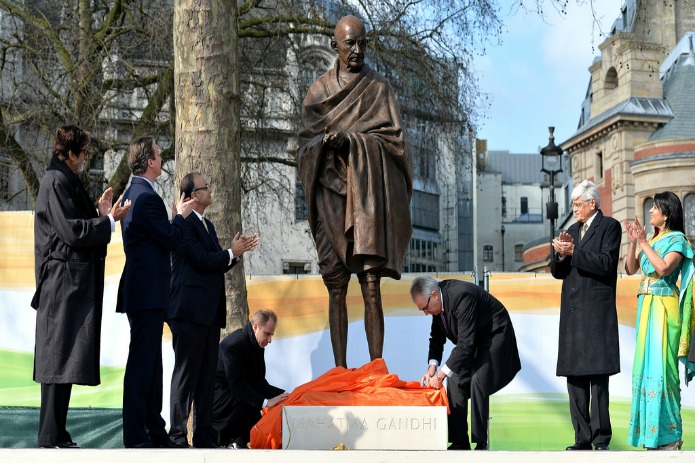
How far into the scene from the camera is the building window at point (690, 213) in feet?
176

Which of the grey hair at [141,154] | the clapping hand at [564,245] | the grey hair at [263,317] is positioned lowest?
the grey hair at [263,317]

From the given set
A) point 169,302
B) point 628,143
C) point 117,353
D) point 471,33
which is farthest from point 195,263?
point 628,143

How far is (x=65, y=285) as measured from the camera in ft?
23.8

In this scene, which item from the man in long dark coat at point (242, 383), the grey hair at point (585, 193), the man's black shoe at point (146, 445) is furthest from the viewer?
the man in long dark coat at point (242, 383)

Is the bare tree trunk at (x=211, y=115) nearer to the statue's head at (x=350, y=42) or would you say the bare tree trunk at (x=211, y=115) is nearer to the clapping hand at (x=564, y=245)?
the statue's head at (x=350, y=42)

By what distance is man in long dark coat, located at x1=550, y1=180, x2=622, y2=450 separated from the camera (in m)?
8.37

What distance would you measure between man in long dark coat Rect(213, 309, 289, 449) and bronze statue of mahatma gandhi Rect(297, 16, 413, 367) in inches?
56.1

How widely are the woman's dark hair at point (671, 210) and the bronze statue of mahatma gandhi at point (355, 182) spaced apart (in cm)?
191

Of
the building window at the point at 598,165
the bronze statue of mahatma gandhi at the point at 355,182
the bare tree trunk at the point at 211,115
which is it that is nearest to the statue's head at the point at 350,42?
the bronze statue of mahatma gandhi at the point at 355,182

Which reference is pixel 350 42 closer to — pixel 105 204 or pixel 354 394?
pixel 105 204

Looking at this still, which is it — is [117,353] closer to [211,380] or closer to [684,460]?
[211,380]

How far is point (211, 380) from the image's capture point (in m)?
8.20

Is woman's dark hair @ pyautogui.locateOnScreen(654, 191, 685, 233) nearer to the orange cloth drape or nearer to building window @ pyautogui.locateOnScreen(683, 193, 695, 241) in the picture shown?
the orange cloth drape

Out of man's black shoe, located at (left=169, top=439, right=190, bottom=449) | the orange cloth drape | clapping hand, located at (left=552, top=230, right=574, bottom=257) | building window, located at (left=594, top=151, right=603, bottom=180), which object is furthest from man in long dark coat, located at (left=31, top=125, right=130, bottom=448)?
building window, located at (left=594, top=151, right=603, bottom=180)
